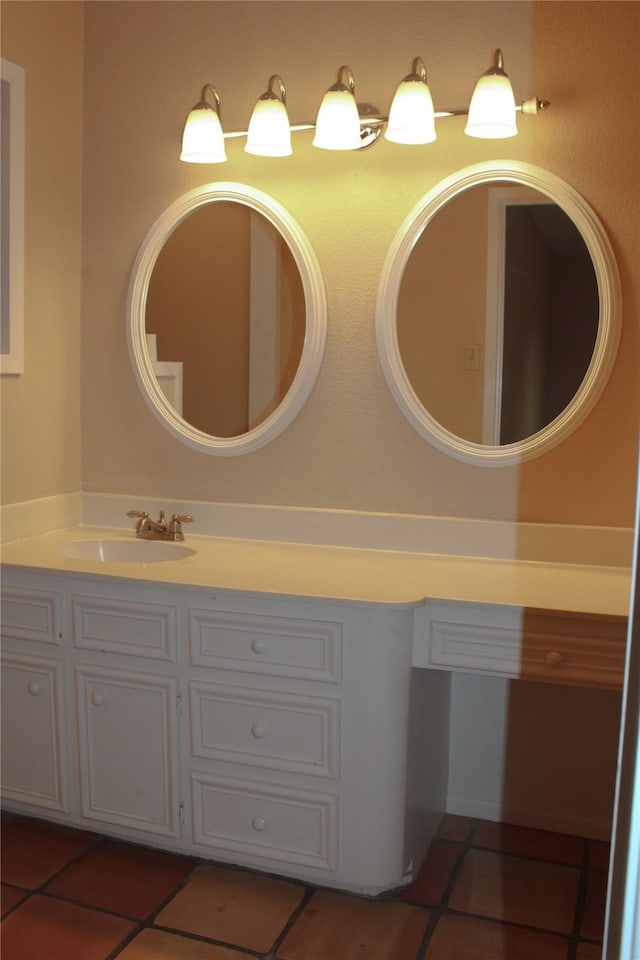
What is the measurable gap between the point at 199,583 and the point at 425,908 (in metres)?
0.88

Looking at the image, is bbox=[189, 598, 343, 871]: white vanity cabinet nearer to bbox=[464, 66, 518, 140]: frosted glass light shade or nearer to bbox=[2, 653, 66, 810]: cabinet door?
bbox=[2, 653, 66, 810]: cabinet door

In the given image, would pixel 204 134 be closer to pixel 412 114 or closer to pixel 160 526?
pixel 412 114

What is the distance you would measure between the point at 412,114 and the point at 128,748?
1.65m

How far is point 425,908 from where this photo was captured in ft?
6.77

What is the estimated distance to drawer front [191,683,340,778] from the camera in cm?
203

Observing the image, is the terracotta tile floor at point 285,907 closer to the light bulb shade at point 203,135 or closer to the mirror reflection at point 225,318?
the mirror reflection at point 225,318

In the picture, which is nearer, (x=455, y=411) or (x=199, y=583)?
(x=199, y=583)

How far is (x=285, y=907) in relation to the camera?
2.05m

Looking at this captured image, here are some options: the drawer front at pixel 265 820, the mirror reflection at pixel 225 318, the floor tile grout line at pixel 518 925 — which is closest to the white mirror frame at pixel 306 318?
the mirror reflection at pixel 225 318

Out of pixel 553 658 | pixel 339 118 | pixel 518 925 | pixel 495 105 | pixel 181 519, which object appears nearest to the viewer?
pixel 553 658

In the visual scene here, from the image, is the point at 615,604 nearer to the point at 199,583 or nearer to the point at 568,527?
the point at 568,527

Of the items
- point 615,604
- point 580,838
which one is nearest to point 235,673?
point 615,604

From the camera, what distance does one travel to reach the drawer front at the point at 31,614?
2.26 metres

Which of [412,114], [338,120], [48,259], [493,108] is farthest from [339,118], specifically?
[48,259]
